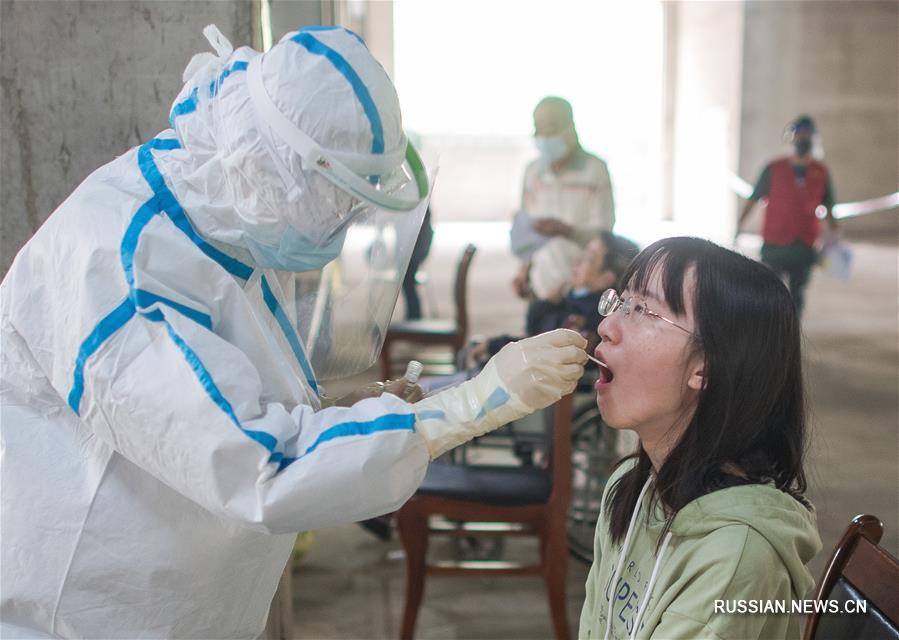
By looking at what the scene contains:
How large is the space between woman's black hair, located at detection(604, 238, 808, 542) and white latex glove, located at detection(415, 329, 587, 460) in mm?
249

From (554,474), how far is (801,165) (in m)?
3.68

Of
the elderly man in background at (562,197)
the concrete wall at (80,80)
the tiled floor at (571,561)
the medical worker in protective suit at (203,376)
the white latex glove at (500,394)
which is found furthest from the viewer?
the elderly man in background at (562,197)

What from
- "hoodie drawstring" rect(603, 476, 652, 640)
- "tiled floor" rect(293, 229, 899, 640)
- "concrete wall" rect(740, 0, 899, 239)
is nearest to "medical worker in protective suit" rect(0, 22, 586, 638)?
"hoodie drawstring" rect(603, 476, 652, 640)

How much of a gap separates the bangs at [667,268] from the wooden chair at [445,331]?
116 inches

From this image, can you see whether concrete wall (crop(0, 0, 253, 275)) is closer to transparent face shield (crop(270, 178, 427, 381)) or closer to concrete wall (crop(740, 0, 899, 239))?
transparent face shield (crop(270, 178, 427, 381))

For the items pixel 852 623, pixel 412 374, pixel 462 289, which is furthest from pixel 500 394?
pixel 462 289

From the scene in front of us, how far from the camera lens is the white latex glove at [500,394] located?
123 centimetres

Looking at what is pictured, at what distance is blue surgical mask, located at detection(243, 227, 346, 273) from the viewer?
4.20 feet

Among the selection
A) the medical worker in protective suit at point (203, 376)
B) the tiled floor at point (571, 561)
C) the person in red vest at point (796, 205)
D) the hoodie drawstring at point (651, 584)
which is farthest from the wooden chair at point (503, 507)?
the person in red vest at point (796, 205)

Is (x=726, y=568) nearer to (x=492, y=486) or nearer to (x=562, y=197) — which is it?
(x=492, y=486)

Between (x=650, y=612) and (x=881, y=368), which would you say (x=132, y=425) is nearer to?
(x=650, y=612)

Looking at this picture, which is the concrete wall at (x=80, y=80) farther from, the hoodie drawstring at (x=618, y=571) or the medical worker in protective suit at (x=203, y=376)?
the hoodie drawstring at (x=618, y=571)

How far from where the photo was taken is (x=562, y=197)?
429cm

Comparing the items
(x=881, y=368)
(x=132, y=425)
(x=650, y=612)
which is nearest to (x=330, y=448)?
(x=132, y=425)
